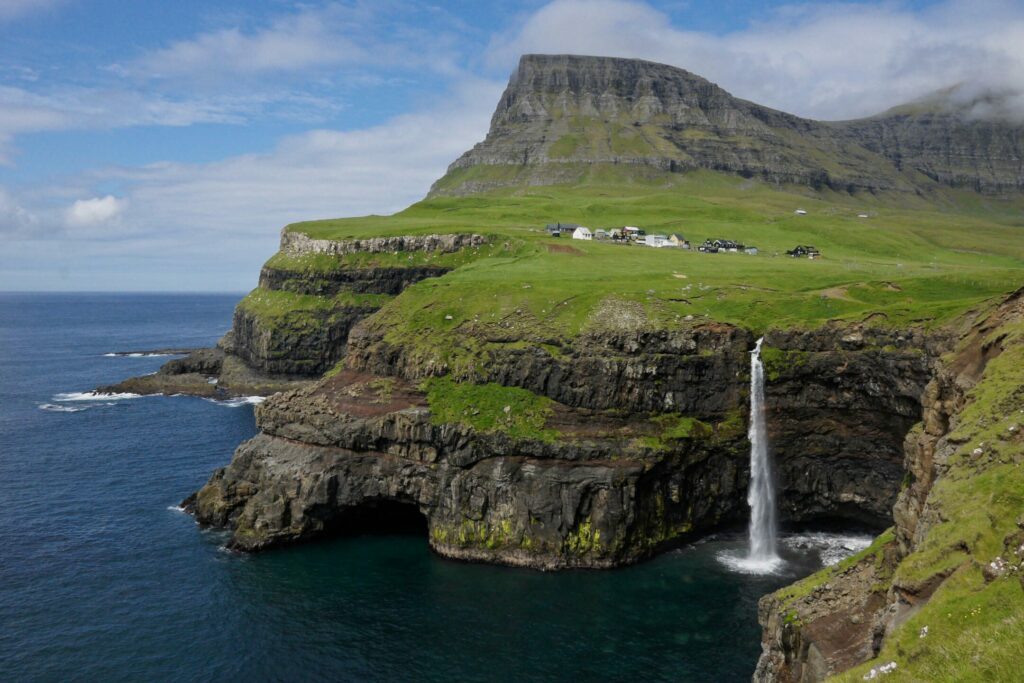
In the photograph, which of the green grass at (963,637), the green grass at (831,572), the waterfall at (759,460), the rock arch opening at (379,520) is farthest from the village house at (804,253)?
the green grass at (963,637)

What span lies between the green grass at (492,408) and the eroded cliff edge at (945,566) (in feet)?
96.6

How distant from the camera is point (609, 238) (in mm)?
123438

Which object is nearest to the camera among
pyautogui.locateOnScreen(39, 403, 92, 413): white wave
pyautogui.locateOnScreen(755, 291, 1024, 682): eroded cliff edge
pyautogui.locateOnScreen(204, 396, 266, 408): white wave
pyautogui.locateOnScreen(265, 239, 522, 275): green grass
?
pyautogui.locateOnScreen(755, 291, 1024, 682): eroded cliff edge

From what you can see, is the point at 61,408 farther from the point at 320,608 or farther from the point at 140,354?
the point at 320,608

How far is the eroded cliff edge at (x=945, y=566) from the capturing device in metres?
17.3

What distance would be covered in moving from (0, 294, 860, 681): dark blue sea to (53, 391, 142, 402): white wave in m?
47.8

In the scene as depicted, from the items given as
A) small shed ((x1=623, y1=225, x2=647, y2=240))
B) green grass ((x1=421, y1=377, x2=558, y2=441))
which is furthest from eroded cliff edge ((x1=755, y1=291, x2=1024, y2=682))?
small shed ((x1=623, y1=225, x2=647, y2=240))

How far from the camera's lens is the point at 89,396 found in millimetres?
120000

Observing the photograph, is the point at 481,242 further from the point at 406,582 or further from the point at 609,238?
the point at 406,582

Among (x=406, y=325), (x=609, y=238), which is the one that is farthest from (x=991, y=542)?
(x=609, y=238)

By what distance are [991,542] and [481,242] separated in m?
97.9

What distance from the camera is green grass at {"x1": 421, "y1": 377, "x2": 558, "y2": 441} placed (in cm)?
6175

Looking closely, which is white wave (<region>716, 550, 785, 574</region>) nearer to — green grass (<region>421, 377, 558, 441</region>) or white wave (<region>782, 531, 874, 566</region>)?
white wave (<region>782, 531, 874, 566</region>)

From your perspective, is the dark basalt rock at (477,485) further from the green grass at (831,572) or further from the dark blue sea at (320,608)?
the green grass at (831,572)
